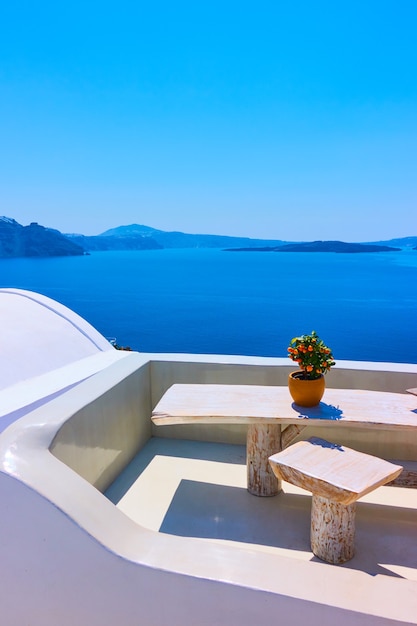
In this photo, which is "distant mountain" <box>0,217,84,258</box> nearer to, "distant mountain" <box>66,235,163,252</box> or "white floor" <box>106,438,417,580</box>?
"distant mountain" <box>66,235,163,252</box>

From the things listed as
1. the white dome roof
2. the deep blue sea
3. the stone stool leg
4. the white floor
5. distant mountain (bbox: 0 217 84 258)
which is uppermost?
distant mountain (bbox: 0 217 84 258)

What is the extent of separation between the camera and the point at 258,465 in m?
2.68

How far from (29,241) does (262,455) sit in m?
116

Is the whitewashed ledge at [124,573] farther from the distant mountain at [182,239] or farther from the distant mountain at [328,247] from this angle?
the distant mountain at [182,239]

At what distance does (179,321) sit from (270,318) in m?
11.3

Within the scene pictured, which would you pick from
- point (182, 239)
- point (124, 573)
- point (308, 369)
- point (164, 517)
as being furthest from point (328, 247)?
point (124, 573)

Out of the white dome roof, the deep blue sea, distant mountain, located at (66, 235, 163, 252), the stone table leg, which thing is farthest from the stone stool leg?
distant mountain, located at (66, 235, 163, 252)

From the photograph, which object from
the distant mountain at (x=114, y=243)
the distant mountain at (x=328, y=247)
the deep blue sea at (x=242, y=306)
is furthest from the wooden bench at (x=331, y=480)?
the distant mountain at (x=114, y=243)

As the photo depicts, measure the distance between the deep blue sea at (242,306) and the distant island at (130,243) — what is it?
11.1 meters

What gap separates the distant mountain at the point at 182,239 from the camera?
510ft

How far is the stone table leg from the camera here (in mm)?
2652

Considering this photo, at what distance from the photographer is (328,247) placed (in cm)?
11306

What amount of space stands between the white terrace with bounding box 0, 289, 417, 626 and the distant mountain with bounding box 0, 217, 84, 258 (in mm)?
106818

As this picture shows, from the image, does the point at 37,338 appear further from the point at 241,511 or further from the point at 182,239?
the point at 182,239
